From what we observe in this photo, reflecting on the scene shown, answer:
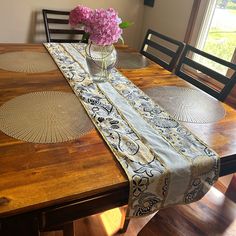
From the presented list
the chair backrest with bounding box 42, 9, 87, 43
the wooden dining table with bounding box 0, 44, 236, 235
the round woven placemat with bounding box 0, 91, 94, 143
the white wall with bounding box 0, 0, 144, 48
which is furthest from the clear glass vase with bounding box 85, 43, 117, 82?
the white wall with bounding box 0, 0, 144, 48

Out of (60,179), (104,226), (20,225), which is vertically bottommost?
(104,226)

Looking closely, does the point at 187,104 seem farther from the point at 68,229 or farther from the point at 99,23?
the point at 68,229

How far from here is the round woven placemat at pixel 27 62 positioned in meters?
1.37

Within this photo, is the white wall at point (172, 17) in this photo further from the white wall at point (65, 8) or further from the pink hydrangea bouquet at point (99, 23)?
the pink hydrangea bouquet at point (99, 23)

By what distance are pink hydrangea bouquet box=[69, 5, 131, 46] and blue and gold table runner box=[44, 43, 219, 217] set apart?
0.24 m

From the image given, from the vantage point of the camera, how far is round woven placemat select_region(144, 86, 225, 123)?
1.10m

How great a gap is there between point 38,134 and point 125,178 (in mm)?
341

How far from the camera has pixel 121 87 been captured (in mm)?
1272

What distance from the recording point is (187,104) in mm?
1200

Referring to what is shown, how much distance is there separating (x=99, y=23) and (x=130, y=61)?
0.63 metres

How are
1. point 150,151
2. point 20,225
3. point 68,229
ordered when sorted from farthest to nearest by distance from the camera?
point 68,229
point 150,151
point 20,225

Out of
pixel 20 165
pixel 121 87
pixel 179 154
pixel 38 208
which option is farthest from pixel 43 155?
pixel 121 87

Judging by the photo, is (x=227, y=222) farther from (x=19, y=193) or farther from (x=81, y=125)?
(x=19, y=193)

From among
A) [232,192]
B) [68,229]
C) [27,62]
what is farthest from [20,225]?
[232,192]
